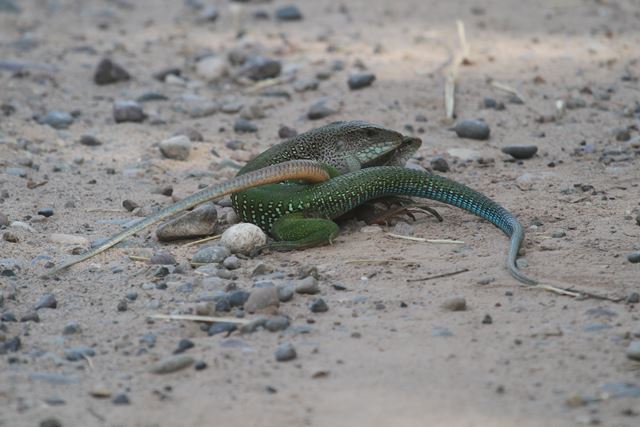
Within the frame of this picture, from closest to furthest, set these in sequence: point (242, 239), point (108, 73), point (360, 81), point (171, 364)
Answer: point (171, 364) < point (242, 239) < point (360, 81) < point (108, 73)

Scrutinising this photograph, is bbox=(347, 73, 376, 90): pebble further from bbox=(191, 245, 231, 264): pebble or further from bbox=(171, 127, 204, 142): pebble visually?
bbox=(191, 245, 231, 264): pebble

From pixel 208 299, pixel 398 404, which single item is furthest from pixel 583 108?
pixel 398 404

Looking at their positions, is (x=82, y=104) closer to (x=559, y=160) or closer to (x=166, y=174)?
(x=166, y=174)

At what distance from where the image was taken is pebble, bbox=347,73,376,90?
8.73 m

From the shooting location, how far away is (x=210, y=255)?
5316mm

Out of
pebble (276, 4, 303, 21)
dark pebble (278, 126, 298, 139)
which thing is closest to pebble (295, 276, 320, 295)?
dark pebble (278, 126, 298, 139)

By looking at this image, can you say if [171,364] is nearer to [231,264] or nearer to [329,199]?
[231,264]

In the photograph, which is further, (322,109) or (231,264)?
(322,109)

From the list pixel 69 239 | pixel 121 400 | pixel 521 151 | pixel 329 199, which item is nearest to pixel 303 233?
pixel 329 199

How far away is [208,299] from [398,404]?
1379 mm

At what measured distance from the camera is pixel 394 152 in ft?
20.8

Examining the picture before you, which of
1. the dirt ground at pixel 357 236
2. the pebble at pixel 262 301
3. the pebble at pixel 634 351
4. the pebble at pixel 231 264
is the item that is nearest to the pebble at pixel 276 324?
the dirt ground at pixel 357 236

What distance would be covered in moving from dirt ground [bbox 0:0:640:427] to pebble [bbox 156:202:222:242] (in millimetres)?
97

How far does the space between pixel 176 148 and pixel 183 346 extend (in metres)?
3.39
